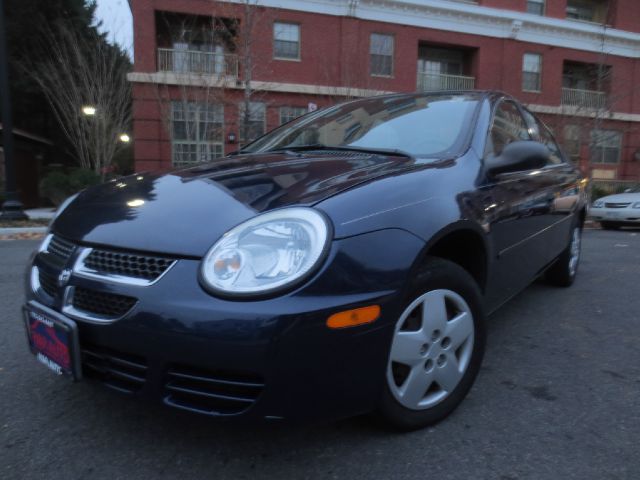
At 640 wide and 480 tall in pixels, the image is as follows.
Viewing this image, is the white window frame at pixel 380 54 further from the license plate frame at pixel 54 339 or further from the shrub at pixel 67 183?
the license plate frame at pixel 54 339

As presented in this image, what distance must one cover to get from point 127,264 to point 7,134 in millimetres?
10116

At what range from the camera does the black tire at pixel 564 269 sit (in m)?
3.99

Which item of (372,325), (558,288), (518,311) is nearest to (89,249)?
(372,325)

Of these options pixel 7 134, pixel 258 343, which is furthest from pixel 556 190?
pixel 7 134

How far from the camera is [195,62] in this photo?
13.5 m

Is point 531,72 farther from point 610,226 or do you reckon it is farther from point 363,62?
point 610,226

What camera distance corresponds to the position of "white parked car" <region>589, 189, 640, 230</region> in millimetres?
10180

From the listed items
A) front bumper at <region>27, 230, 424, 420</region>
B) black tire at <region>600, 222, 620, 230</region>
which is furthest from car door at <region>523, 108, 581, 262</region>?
black tire at <region>600, 222, 620, 230</region>

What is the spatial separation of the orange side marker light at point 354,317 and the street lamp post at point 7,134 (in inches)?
408

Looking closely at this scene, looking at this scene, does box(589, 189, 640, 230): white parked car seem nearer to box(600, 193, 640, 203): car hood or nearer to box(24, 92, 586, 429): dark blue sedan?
box(600, 193, 640, 203): car hood

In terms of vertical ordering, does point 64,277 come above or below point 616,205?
above

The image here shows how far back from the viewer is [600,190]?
53.5 ft

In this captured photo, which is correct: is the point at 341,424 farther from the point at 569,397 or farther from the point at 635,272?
the point at 635,272

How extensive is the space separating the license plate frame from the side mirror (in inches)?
73.6
